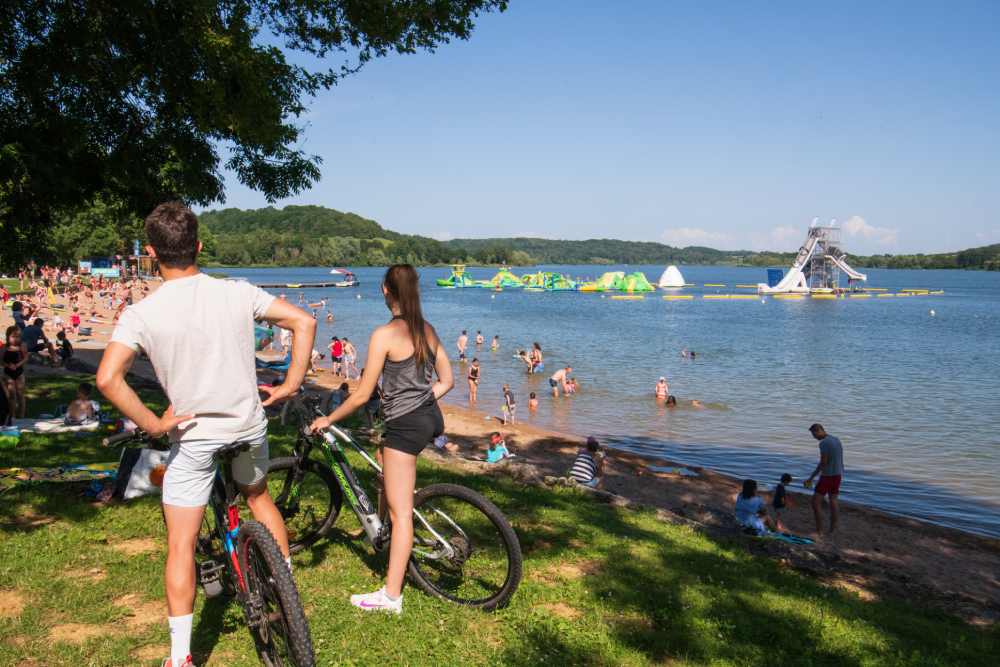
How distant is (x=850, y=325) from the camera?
59.0 m

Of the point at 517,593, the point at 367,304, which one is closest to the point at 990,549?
the point at 517,593

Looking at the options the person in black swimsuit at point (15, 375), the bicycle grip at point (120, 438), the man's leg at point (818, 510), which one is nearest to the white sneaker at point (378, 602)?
the bicycle grip at point (120, 438)

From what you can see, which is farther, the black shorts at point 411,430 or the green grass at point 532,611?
the black shorts at point 411,430

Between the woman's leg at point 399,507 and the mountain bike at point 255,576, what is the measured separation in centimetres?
81

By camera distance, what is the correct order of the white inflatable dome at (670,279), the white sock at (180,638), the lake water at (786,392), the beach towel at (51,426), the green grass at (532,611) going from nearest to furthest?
the white sock at (180,638) < the green grass at (532,611) < the beach towel at (51,426) < the lake water at (786,392) < the white inflatable dome at (670,279)

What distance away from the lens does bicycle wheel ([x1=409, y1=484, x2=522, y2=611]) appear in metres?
3.96

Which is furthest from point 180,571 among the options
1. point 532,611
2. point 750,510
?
point 750,510

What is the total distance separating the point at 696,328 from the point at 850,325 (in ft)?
50.8

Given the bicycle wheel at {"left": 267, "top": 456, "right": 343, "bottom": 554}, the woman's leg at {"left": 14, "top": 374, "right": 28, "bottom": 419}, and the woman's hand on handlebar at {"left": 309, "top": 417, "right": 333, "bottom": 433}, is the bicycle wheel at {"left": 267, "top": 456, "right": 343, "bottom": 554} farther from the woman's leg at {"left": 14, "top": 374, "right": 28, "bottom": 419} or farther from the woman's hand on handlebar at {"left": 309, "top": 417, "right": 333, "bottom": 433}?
the woman's leg at {"left": 14, "top": 374, "right": 28, "bottom": 419}

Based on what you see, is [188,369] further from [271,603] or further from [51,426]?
[51,426]

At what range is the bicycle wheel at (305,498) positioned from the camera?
4586 millimetres

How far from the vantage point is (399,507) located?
12.9ft

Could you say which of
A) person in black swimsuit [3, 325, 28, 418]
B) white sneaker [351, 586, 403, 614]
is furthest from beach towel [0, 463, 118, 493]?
person in black swimsuit [3, 325, 28, 418]

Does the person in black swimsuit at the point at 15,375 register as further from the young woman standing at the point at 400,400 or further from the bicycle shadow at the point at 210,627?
the young woman standing at the point at 400,400
